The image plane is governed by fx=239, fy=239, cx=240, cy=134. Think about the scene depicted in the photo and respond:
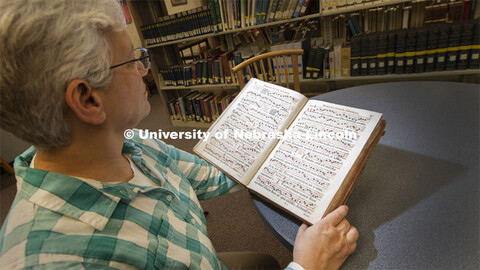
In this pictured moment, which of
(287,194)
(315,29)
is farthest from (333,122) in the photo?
(315,29)

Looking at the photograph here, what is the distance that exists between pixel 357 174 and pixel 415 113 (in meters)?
0.53

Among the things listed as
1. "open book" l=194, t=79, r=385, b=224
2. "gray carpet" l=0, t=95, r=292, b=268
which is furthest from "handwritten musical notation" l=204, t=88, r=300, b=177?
"gray carpet" l=0, t=95, r=292, b=268

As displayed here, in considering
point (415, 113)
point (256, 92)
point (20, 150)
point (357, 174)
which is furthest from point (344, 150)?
point (20, 150)

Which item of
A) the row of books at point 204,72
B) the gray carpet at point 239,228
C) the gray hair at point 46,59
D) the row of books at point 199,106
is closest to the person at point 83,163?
the gray hair at point 46,59

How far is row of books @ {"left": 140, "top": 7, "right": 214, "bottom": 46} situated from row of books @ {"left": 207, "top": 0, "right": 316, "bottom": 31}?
115mm

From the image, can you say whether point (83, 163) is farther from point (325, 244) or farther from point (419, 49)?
point (419, 49)

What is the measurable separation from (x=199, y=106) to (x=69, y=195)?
2.47 m

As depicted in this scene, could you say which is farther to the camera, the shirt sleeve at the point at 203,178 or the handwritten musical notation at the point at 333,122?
the shirt sleeve at the point at 203,178

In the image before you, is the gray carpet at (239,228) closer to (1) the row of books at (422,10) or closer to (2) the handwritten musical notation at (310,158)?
(2) the handwritten musical notation at (310,158)

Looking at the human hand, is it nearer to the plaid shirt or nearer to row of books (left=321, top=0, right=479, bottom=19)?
the plaid shirt

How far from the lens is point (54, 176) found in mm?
473

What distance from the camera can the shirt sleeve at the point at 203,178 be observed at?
2.68ft

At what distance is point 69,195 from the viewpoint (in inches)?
18.4

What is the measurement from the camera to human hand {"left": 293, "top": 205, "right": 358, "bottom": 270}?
0.52 metres
